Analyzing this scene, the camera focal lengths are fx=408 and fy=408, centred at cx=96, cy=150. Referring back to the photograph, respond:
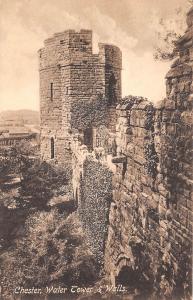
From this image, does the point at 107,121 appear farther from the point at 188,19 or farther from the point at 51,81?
the point at 188,19

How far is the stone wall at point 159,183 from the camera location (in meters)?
4.43

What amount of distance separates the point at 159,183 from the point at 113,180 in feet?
7.72

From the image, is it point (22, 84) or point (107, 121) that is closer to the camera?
point (22, 84)

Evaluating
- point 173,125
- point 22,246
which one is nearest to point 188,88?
point 173,125

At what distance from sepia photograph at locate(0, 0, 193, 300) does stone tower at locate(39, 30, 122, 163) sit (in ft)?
0.33

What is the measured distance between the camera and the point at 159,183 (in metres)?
5.20

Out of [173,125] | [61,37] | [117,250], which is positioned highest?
[61,37]

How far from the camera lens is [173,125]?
4.70 m

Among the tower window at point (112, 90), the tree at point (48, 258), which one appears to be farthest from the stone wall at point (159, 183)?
the tower window at point (112, 90)

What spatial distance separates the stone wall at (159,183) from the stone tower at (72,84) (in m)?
7.97

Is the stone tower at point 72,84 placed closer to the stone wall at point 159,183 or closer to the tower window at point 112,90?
the tower window at point 112,90

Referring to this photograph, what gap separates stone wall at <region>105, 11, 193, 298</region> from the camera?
443cm

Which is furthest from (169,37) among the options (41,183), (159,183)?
(41,183)

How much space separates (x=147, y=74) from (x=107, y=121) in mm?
7457
